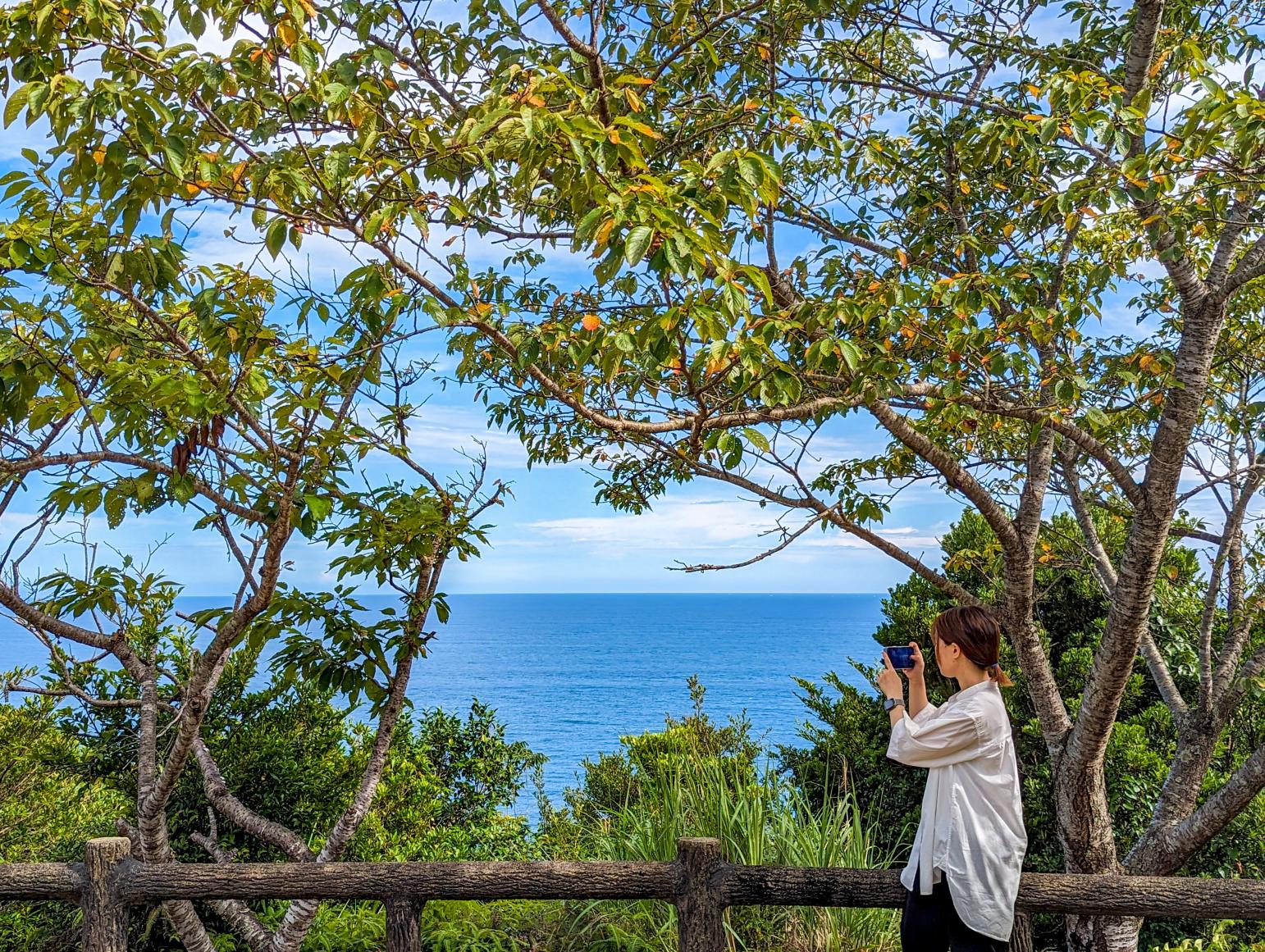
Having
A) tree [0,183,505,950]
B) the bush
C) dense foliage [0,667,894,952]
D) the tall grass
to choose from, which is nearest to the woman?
the tall grass

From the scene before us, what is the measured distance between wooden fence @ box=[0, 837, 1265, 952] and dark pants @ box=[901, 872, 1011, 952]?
0.86 ft

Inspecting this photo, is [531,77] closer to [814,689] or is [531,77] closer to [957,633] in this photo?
[957,633]

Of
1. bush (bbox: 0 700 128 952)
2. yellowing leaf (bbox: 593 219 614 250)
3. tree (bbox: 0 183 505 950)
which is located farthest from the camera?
bush (bbox: 0 700 128 952)

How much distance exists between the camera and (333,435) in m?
3.36

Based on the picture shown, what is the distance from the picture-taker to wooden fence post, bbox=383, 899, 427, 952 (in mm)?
3004

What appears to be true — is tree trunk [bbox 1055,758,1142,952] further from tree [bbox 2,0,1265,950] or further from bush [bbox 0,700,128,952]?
bush [bbox 0,700,128,952]

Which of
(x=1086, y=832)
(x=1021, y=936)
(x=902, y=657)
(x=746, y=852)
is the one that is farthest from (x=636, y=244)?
(x=1086, y=832)

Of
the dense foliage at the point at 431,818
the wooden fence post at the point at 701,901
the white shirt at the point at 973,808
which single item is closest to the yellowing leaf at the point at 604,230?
the white shirt at the point at 973,808

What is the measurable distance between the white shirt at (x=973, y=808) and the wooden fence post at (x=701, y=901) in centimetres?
69

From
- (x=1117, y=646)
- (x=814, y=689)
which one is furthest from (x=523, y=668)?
(x=1117, y=646)

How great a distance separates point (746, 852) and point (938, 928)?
2.29 meters

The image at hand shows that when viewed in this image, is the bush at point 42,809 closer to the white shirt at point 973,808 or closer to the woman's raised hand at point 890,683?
the woman's raised hand at point 890,683

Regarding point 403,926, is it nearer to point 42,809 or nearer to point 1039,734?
point 42,809

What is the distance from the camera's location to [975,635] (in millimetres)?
2625
